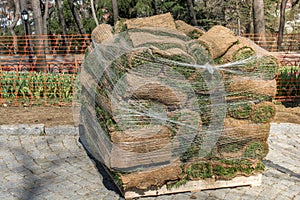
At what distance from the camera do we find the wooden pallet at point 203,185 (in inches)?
174

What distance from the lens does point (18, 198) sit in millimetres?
4598

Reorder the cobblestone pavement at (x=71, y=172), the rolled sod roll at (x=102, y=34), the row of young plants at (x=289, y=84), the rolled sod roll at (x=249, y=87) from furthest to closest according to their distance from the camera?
the row of young plants at (x=289, y=84) < the rolled sod roll at (x=102, y=34) < the cobblestone pavement at (x=71, y=172) < the rolled sod roll at (x=249, y=87)

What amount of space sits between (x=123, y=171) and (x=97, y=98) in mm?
915

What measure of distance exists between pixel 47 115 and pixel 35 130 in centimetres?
127

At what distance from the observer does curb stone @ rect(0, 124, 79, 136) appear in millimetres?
7012

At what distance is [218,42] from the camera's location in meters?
4.56

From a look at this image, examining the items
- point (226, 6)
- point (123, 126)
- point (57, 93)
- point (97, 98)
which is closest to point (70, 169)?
point (97, 98)

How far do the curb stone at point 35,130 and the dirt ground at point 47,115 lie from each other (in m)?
0.35

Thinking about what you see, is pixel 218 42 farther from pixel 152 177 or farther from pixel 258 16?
pixel 258 16

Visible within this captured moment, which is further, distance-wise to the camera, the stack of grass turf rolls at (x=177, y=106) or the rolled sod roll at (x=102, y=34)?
the rolled sod roll at (x=102, y=34)

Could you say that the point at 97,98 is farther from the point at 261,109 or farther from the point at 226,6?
the point at 226,6

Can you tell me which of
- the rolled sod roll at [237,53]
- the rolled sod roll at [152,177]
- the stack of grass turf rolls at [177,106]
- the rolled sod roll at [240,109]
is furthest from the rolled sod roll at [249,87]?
the rolled sod roll at [152,177]

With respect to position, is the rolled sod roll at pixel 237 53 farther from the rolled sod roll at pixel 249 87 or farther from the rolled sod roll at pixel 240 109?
the rolled sod roll at pixel 240 109

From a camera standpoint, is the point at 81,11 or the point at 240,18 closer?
the point at 240,18
